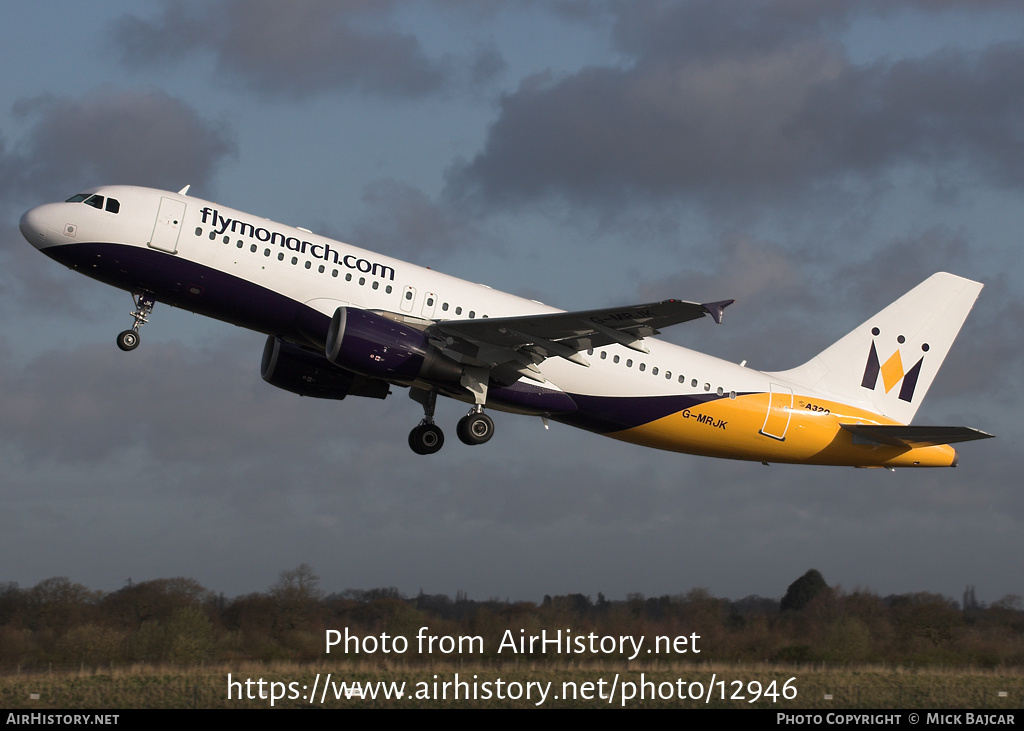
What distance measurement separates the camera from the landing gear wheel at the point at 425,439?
114 feet

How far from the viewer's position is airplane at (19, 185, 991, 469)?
29.6 metres

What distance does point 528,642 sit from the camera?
29.3 m

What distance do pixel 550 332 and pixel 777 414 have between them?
29.2 ft

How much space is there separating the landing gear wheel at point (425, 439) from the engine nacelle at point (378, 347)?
440cm

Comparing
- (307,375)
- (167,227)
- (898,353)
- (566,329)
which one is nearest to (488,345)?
(566,329)

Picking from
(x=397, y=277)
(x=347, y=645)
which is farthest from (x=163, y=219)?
(x=347, y=645)

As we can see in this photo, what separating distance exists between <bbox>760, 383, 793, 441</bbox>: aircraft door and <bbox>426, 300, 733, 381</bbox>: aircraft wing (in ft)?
21.5

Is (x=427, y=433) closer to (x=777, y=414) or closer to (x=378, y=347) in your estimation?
(x=378, y=347)

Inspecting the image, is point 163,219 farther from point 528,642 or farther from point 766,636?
point 766,636

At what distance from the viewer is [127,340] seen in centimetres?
3075

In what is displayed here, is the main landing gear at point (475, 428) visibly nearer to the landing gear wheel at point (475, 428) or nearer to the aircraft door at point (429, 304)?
the landing gear wheel at point (475, 428)

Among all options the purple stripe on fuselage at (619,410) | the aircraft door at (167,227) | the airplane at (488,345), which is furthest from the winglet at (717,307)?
the aircraft door at (167,227)
